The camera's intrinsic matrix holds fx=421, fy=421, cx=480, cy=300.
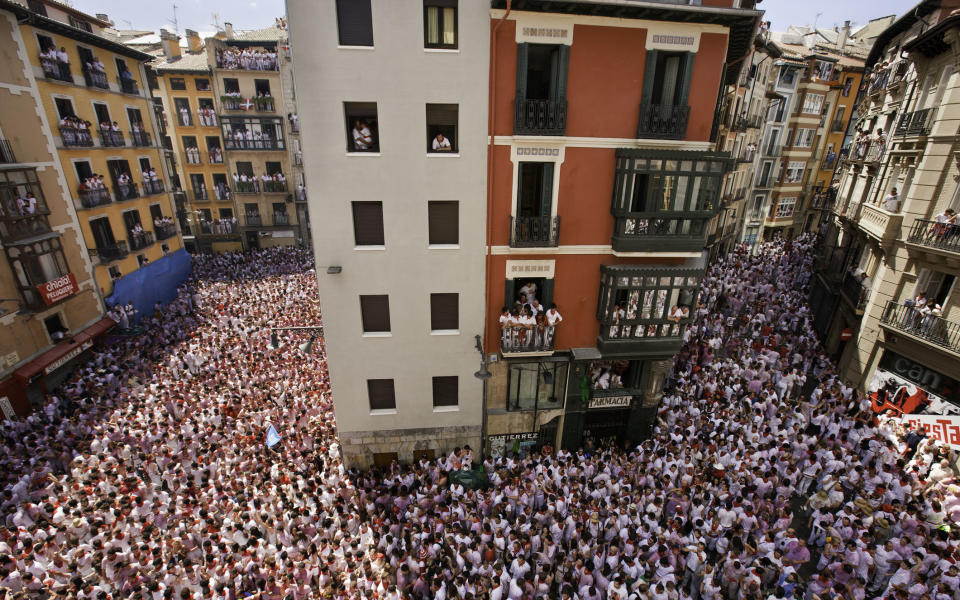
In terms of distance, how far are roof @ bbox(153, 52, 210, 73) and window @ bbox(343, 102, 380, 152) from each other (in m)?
36.2

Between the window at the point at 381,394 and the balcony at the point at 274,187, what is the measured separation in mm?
32125

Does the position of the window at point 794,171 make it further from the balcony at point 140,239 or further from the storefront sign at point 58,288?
the storefront sign at point 58,288

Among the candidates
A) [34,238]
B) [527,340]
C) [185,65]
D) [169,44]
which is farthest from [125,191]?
[527,340]

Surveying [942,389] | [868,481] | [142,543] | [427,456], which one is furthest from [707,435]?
[142,543]

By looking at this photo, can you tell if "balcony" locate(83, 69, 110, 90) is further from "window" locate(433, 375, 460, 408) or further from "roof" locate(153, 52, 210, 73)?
"window" locate(433, 375, 460, 408)

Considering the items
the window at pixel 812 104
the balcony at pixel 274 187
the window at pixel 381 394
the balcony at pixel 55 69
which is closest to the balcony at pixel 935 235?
the window at pixel 381 394

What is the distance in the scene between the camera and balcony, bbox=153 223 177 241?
32.0m

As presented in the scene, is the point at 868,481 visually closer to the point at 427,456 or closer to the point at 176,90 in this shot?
the point at 427,456

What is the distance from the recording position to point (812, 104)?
42.6 metres

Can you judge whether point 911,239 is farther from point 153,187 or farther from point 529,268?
point 153,187

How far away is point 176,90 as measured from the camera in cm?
3938

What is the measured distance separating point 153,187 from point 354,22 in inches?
1100

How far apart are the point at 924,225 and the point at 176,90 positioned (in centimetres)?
5410

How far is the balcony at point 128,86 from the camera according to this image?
29.4 m
